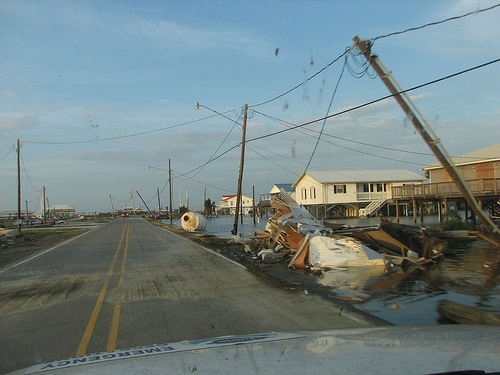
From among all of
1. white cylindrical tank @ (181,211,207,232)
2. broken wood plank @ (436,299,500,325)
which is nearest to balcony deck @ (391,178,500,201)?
white cylindrical tank @ (181,211,207,232)

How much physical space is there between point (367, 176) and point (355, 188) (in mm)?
2826

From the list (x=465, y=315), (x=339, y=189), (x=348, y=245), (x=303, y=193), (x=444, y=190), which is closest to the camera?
(x=465, y=315)

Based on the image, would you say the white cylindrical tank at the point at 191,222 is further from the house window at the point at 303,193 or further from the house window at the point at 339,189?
the house window at the point at 303,193

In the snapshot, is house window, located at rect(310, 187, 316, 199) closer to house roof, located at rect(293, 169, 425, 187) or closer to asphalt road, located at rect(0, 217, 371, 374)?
house roof, located at rect(293, 169, 425, 187)

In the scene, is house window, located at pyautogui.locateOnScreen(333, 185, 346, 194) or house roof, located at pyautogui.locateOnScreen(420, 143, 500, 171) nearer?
house roof, located at pyautogui.locateOnScreen(420, 143, 500, 171)

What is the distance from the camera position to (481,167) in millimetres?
34594

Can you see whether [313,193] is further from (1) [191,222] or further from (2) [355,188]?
(1) [191,222]

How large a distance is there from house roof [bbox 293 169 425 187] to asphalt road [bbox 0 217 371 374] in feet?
146

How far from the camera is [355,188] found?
5553cm

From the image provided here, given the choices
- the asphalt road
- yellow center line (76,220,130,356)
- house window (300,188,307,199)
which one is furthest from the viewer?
house window (300,188,307,199)

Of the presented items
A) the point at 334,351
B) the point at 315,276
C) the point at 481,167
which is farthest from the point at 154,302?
the point at 481,167

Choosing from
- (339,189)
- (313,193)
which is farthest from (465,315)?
(313,193)

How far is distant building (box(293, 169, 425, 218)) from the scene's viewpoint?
54875mm

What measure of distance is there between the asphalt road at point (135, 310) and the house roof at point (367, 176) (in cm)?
4452
